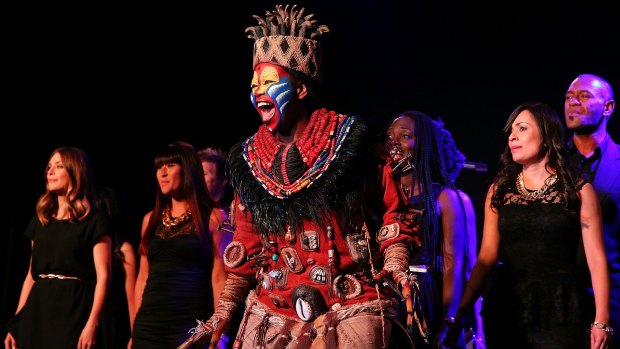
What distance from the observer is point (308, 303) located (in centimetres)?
286

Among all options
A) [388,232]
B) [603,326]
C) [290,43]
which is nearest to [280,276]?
[388,232]

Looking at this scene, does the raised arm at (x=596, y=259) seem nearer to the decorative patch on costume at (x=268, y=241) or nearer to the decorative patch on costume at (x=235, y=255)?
the decorative patch on costume at (x=268, y=241)

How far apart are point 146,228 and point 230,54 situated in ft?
5.68

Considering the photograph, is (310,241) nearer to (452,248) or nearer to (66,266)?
(452,248)

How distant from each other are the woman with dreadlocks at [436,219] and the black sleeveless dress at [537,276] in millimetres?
365

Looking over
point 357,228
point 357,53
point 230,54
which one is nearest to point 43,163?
point 230,54

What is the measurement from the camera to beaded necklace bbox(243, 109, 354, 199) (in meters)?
3.01

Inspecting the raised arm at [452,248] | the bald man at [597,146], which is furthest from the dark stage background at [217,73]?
the raised arm at [452,248]

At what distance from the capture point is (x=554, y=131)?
357 cm

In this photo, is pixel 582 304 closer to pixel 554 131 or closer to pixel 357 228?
pixel 554 131

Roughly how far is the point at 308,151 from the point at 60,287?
2.66 meters

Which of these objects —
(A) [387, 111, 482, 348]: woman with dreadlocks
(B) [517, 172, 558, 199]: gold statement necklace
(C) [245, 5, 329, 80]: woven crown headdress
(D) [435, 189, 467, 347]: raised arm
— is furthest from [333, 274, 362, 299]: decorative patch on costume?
(D) [435, 189, 467, 347]: raised arm

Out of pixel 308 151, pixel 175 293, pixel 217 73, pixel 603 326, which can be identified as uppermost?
pixel 217 73

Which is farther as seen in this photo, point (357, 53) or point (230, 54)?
point (230, 54)
